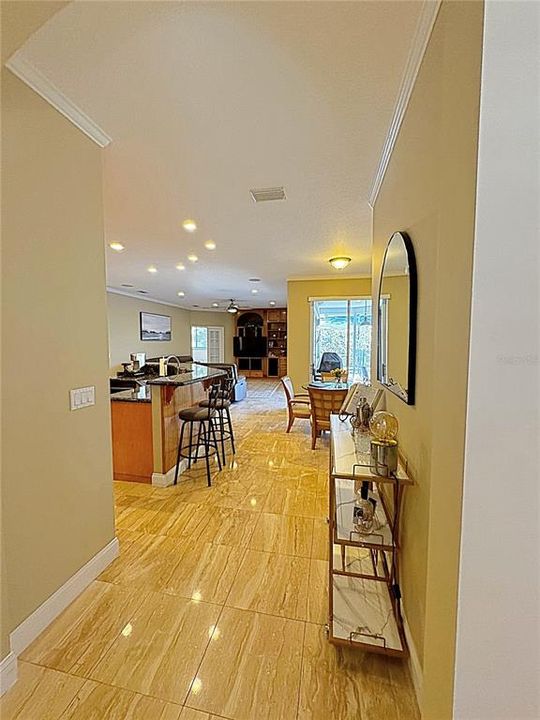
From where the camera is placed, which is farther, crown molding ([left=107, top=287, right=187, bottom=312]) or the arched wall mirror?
crown molding ([left=107, top=287, right=187, bottom=312])

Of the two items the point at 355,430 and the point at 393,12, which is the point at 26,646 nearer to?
the point at 355,430

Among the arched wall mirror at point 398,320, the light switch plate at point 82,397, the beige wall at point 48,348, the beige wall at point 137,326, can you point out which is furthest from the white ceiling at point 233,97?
the beige wall at point 137,326

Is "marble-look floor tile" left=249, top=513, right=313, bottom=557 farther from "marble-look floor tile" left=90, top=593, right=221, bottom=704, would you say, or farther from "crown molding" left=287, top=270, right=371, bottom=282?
"crown molding" left=287, top=270, right=371, bottom=282

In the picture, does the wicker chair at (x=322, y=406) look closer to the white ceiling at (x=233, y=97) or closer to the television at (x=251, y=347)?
the white ceiling at (x=233, y=97)

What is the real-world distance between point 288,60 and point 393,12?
446 mm

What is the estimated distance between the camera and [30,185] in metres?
1.58

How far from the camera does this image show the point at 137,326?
8.95 m

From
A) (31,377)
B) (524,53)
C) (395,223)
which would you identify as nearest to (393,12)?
(524,53)

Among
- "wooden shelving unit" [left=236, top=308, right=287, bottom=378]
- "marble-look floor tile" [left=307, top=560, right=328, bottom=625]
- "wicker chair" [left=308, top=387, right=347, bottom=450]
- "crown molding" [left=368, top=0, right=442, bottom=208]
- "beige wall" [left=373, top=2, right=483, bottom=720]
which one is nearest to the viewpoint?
"beige wall" [left=373, top=2, right=483, bottom=720]

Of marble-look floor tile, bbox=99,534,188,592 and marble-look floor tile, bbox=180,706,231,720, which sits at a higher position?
marble-look floor tile, bbox=180,706,231,720

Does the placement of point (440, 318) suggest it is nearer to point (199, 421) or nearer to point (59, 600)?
point (59, 600)

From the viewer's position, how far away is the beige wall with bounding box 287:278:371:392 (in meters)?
6.34

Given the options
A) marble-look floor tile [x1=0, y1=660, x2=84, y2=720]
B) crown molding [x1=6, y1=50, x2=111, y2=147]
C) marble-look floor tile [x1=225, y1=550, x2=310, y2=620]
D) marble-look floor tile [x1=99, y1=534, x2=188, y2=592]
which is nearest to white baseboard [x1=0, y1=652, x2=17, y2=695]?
marble-look floor tile [x1=0, y1=660, x2=84, y2=720]

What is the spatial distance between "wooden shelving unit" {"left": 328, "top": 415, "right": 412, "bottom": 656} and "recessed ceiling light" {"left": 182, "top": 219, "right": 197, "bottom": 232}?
107 inches
